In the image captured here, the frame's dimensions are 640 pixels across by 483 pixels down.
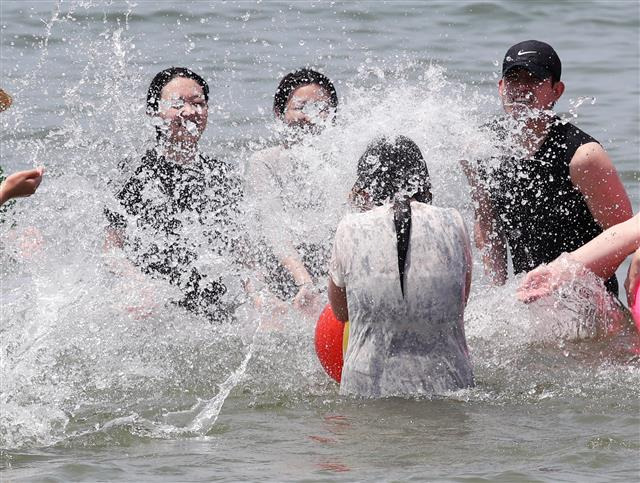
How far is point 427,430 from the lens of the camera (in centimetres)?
609

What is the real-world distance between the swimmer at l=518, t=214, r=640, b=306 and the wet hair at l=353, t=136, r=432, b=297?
3.15 feet

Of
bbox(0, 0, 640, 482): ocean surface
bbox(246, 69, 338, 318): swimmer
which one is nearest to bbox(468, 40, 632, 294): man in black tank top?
bbox(0, 0, 640, 482): ocean surface

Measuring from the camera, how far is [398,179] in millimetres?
6008

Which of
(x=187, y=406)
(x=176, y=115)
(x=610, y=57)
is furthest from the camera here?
(x=610, y=57)

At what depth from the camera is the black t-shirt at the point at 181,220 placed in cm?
788

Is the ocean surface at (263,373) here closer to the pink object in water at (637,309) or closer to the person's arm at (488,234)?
the person's arm at (488,234)

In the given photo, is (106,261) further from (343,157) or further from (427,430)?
(427,430)

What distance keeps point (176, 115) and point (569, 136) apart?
236cm

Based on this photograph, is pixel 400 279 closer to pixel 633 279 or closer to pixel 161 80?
pixel 633 279

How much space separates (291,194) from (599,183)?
1987 millimetres

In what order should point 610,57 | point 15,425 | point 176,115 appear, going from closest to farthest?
point 15,425 < point 176,115 < point 610,57

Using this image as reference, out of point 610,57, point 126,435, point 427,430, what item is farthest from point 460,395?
point 610,57

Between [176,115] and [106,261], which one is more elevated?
[176,115]

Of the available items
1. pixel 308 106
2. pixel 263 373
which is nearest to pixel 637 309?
pixel 263 373
